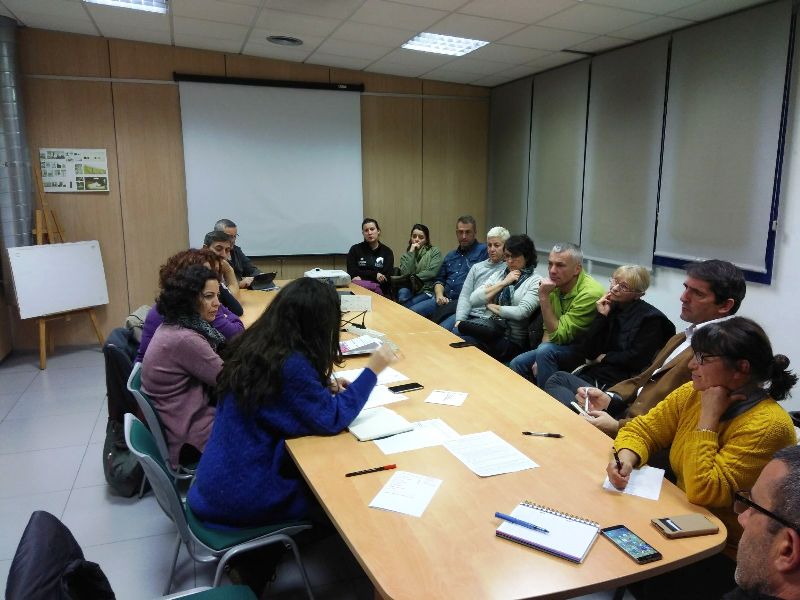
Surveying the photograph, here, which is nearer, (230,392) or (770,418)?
(770,418)

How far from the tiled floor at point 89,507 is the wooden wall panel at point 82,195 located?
1.33 metres

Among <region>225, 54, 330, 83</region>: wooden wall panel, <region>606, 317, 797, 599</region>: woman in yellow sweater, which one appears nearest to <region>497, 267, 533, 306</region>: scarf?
<region>606, 317, 797, 599</region>: woman in yellow sweater

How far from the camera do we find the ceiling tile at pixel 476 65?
559 centimetres

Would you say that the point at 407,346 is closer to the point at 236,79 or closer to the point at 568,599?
the point at 568,599

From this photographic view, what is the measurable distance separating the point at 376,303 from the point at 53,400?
261 centimetres

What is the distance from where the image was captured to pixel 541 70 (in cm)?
591

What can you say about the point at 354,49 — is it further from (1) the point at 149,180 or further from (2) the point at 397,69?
(1) the point at 149,180

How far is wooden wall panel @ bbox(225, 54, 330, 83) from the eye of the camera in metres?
5.83

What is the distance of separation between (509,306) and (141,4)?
3804 mm

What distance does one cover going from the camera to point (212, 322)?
122 inches

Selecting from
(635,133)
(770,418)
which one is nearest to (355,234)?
(635,133)

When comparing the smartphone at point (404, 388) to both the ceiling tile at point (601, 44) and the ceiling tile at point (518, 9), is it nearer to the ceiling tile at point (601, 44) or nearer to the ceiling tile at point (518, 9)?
the ceiling tile at point (518, 9)

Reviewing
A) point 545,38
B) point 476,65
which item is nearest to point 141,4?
point 476,65

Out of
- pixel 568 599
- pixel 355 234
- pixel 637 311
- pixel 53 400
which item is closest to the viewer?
pixel 568 599
